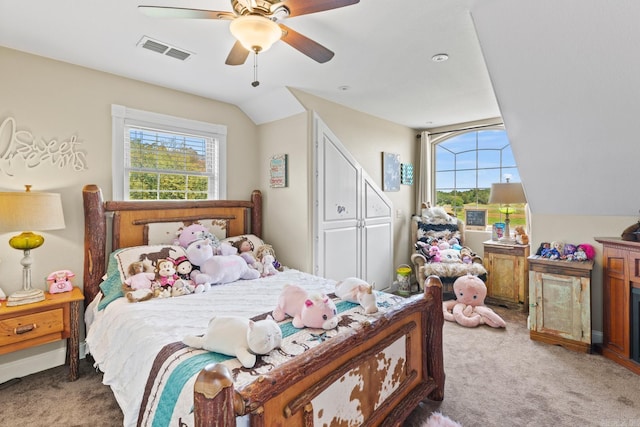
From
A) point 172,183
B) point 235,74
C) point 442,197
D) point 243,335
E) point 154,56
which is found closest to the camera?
point 243,335

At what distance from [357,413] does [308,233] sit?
2082mm

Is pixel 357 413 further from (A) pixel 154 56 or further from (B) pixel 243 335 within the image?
(A) pixel 154 56

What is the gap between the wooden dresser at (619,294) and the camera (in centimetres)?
252

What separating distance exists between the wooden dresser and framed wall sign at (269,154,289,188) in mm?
3042

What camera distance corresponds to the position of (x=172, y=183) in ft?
11.0

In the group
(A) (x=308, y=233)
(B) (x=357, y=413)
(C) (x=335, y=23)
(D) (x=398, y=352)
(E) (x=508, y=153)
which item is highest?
(C) (x=335, y=23)

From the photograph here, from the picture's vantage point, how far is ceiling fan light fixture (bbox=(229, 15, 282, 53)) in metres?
1.52

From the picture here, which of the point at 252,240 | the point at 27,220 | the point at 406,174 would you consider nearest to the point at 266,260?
the point at 252,240

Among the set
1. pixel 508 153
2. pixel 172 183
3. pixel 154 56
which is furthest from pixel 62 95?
pixel 508 153

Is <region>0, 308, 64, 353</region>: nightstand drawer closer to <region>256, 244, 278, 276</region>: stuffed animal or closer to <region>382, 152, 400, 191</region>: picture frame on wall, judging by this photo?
<region>256, 244, 278, 276</region>: stuffed animal

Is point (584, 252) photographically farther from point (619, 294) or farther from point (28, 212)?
point (28, 212)

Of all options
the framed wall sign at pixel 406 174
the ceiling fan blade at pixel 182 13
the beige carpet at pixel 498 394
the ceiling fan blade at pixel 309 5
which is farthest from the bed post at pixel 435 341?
the framed wall sign at pixel 406 174

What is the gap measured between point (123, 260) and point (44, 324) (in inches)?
25.1

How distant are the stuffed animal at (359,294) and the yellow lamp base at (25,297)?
2173mm
